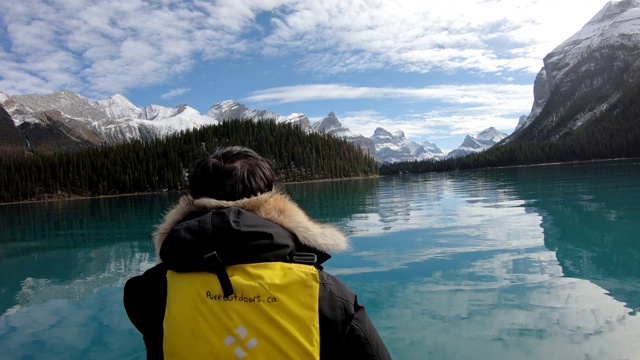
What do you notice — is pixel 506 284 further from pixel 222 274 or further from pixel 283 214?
pixel 222 274

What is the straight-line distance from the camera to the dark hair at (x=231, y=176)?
286 centimetres

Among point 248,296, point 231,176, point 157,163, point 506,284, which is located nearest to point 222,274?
point 248,296

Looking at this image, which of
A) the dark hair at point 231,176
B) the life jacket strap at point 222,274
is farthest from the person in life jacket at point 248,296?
the dark hair at point 231,176

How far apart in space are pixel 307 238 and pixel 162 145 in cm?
14799

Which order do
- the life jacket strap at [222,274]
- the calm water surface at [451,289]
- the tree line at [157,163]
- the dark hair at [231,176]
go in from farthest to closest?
the tree line at [157,163] < the calm water surface at [451,289] < the dark hair at [231,176] < the life jacket strap at [222,274]

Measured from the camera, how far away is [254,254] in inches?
98.7

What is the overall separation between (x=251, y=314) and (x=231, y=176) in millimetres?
886

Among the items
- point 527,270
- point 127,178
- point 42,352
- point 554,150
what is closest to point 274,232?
point 42,352

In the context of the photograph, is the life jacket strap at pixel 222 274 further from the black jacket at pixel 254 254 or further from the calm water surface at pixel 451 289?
the calm water surface at pixel 451 289

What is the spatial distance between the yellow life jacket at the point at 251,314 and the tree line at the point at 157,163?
264 feet

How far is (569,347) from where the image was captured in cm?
747

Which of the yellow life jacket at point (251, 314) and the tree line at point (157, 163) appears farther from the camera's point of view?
the tree line at point (157, 163)

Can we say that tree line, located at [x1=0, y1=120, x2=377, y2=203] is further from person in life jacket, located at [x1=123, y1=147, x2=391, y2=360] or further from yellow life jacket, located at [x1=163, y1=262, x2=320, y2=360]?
yellow life jacket, located at [x1=163, y1=262, x2=320, y2=360]

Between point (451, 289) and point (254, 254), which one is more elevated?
point (254, 254)
